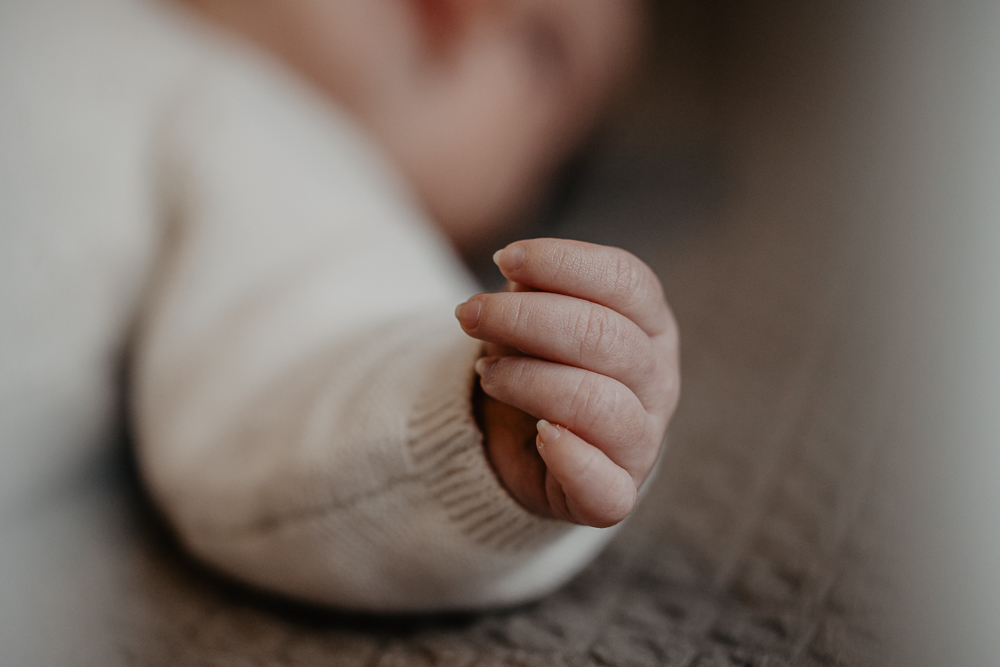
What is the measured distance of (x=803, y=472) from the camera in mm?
259

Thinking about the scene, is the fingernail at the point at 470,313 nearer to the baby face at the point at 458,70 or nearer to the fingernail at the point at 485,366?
the fingernail at the point at 485,366

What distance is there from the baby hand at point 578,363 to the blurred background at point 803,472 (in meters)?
0.06

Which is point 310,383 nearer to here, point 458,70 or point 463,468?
point 463,468

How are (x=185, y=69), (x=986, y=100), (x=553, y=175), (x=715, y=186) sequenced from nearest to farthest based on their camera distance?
(x=986, y=100) → (x=185, y=69) → (x=715, y=186) → (x=553, y=175)

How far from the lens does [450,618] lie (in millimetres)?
238

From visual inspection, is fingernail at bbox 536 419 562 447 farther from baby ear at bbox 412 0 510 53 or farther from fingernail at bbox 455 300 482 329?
baby ear at bbox 412 0 510 53

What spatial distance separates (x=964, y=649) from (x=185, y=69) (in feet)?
1.47

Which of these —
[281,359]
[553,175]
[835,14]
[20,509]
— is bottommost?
[20,509]

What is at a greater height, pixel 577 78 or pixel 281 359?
pixel 577 78

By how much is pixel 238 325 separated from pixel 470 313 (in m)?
0.18

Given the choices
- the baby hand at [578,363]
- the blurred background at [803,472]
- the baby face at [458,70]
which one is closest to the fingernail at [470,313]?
the baby hand at [578,363]

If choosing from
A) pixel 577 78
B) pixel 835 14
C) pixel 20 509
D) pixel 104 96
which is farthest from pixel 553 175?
pixel 20 509

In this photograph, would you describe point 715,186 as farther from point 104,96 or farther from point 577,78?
point 104,96

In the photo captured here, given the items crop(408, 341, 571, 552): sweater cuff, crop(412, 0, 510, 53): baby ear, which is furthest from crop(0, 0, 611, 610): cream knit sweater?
crop(412, 0, 510, 53): baby ear
